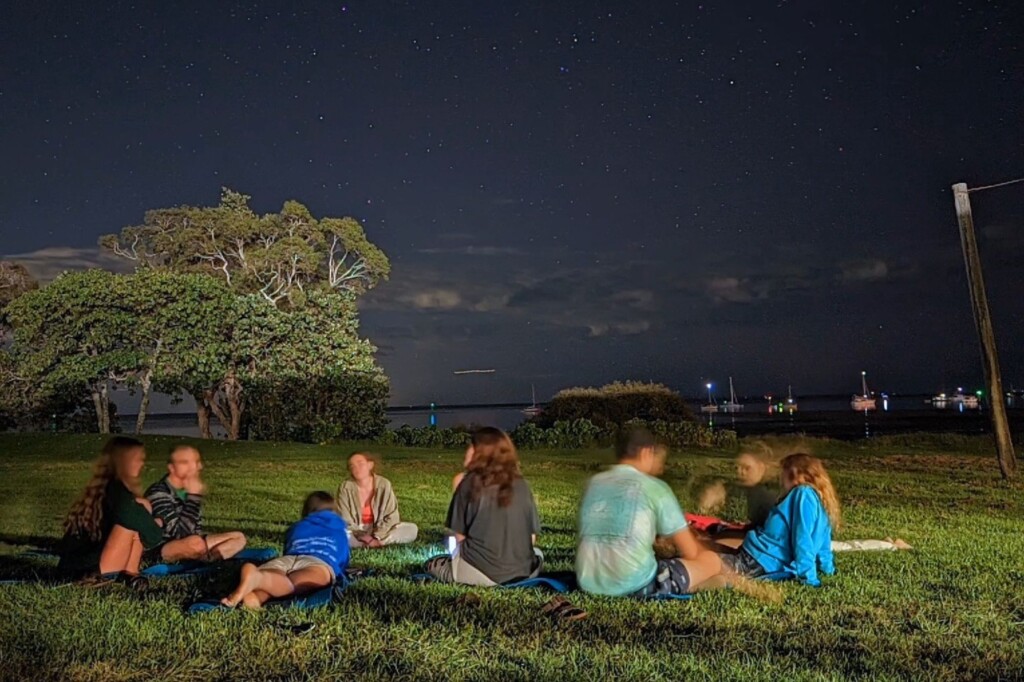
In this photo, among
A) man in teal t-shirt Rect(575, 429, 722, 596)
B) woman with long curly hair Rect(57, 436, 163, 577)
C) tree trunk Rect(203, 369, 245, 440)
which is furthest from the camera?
tree trunk Rect(203, 369, 245, 440)

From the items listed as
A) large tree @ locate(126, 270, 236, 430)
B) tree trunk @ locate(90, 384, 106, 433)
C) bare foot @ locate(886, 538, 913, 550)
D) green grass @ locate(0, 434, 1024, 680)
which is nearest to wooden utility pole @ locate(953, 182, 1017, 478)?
green grass @ locate(0, 434, 1024, 680)

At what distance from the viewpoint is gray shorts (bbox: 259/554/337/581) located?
7.20 meters

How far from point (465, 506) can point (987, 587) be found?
4.38 meters

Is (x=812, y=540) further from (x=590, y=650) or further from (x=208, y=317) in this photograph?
(x=208, y=317)

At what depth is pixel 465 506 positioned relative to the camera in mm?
7996

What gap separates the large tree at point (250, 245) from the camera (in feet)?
127

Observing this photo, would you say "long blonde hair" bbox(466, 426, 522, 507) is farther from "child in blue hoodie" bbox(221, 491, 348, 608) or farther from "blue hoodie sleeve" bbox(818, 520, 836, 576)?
"blue hoodie sleeve" bbox(818, 520, 836, 576)

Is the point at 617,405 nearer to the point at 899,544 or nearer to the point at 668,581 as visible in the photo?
the point at 899,544

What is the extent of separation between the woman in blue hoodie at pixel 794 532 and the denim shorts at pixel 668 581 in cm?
58

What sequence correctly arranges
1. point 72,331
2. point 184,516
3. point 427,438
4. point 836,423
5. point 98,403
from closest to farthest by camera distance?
point 184,516, point 427,438, point 72,331, point 98,403, point 836,423

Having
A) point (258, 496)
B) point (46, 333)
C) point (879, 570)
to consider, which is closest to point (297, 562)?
point (879, 570)

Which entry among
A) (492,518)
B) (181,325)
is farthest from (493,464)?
(181,325)

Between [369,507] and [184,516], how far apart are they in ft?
7.34

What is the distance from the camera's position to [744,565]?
806 centimetres
